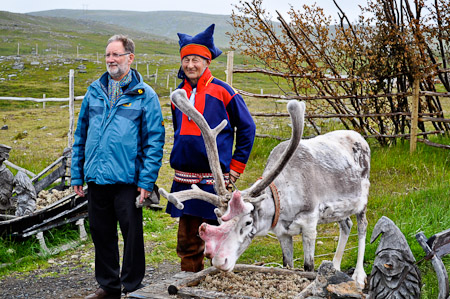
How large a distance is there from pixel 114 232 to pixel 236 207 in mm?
1551

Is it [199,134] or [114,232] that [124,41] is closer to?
[199,134]

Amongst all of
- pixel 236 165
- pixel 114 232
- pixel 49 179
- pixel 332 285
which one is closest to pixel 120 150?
pixel 114 232

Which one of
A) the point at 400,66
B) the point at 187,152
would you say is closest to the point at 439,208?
the point at 187,152

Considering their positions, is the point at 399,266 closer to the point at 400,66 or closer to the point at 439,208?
the point at 439,208

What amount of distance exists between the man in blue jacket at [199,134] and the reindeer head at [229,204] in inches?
16.4

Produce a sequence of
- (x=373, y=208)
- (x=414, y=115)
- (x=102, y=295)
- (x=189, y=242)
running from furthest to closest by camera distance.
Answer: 1. (x=414, y=115)
2. (x=373, y=208)
3. (x=102, y=295)
4. (x=189, y=242)

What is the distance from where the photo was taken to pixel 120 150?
3566 millimetres

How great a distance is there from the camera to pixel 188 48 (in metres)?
3.43

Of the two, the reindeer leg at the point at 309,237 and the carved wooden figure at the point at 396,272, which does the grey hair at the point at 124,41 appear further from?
the carved wooden figure at the point at 396,272

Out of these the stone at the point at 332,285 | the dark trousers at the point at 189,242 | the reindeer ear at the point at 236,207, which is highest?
the reindeer ear at the point at 236,207

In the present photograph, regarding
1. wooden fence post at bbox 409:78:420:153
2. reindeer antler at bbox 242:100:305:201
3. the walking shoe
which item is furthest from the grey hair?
wooden fence post at bbox 409:78:420:153

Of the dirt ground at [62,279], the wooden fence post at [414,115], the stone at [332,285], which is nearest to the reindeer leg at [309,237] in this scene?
the stone at [332,285]

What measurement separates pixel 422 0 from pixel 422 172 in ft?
10.3

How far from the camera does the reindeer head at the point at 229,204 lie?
258 cm
